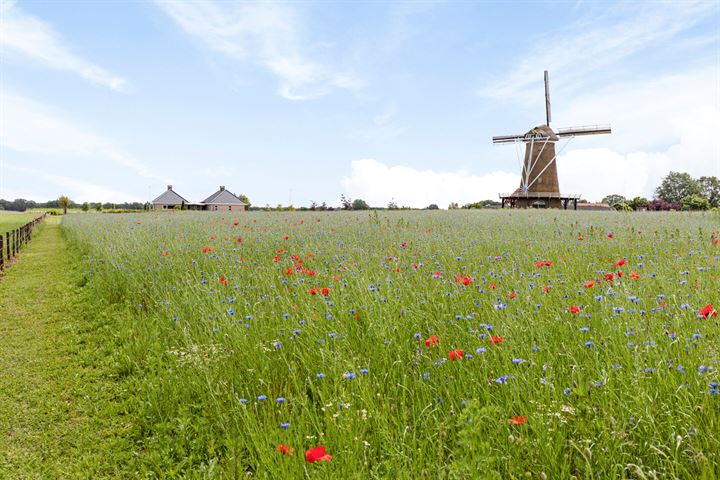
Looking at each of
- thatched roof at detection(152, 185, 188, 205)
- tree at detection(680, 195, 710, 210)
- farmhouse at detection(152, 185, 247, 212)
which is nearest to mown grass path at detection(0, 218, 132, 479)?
tree at detection(680, 195, 710, 210)

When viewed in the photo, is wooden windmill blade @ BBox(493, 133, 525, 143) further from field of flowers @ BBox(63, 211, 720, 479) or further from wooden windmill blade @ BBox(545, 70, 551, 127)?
field of flowers @ BBox(63, 211, 720, 479)

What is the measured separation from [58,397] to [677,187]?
359 ft

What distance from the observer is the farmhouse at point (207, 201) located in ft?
288

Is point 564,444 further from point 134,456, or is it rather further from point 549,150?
point 549,150

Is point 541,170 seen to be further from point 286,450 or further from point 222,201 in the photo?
point 222,201

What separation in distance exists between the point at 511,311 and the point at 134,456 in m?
3.36

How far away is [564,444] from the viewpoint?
90.1 inches

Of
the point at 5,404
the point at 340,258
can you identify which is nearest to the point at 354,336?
the point at 340,258

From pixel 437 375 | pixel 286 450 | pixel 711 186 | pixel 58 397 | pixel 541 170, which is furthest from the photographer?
pixel 711 186

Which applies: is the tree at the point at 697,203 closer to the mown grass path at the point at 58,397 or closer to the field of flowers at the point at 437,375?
the field of flowers at the point at 437,375

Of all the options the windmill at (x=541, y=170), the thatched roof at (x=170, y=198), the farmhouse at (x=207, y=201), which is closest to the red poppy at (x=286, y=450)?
the windmill at (x=541, y=170)

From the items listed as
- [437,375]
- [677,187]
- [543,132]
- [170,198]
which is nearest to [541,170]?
[543,132]

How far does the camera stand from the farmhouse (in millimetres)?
87688

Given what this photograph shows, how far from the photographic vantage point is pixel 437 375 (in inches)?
120
